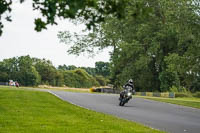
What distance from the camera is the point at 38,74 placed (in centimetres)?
10212

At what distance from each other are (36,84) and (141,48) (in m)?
51.9

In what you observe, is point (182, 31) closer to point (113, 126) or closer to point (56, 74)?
point (113, 126)

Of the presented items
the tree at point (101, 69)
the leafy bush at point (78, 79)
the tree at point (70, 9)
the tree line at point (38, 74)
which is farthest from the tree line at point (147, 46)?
the tree at point (101, 69)

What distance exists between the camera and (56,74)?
104 m

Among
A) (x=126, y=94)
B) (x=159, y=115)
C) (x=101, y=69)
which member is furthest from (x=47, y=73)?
(x=159, y=115)

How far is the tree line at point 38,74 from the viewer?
9575 centimetres

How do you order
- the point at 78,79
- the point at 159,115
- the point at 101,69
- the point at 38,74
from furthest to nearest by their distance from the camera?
the point at 101,69
the point at 78,79
the point at 38,74
the point at 159,115

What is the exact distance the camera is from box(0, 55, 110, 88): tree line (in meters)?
95.8

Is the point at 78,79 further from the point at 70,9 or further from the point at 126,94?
the point at 70,9

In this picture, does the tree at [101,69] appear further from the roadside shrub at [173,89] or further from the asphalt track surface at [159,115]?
the asphalt track surface at [159,115]

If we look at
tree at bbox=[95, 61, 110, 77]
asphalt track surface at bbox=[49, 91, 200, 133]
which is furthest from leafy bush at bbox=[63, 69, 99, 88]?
asphalt track surface at bbox=[49, 91, 200, 133]

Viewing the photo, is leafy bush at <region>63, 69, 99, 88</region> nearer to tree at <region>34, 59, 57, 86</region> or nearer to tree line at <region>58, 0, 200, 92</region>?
tree at <region>34, 59, 57, 86</region>

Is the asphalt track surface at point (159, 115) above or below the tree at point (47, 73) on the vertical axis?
below

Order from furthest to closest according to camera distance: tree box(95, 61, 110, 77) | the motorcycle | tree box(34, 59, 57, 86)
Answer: tree box(95, 61, 110, 77) < tree box(34, 59, 57, 86) < the motorcycle
